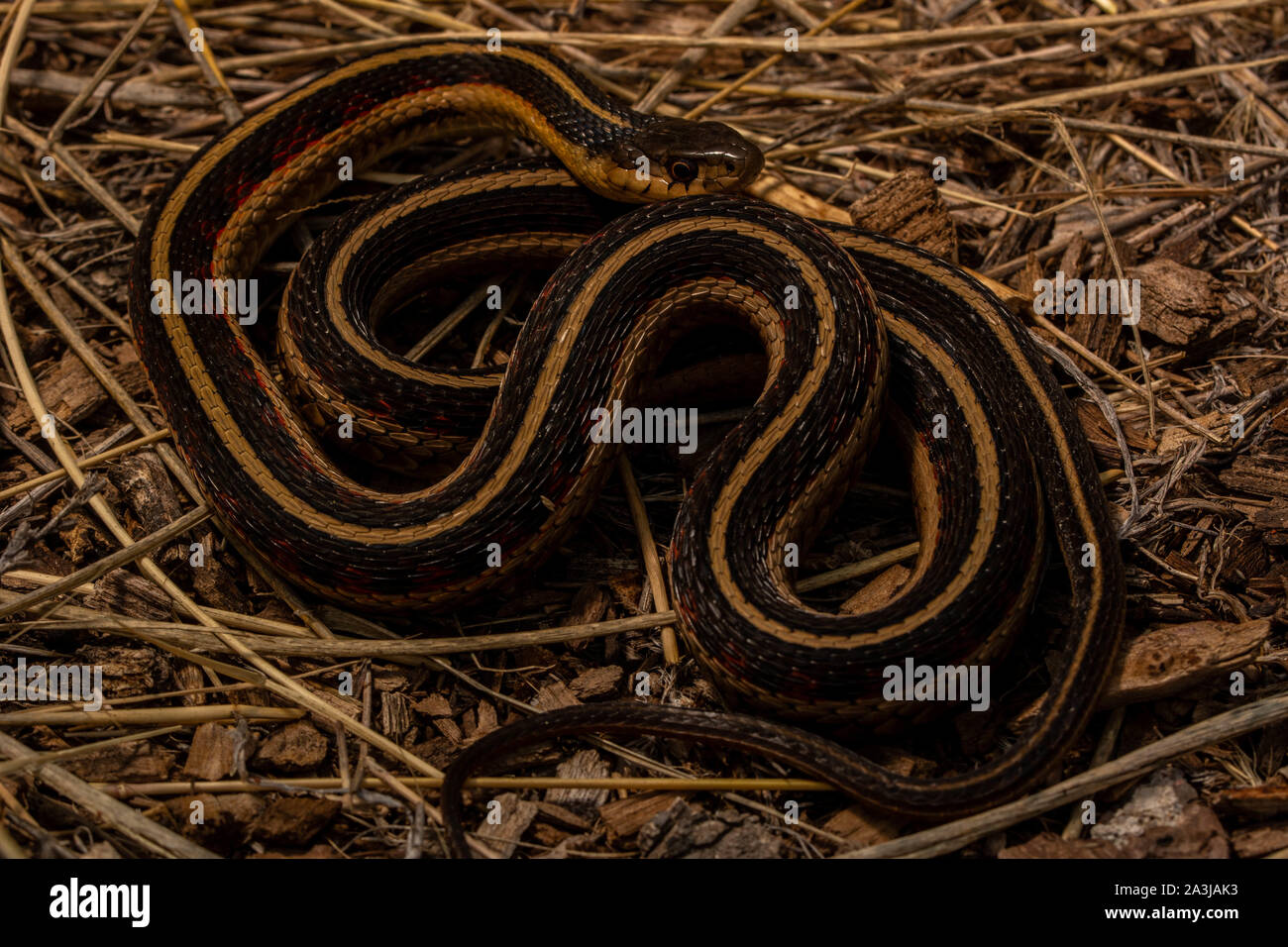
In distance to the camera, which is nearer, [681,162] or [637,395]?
[637,395]

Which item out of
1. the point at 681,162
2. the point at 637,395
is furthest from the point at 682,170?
the point at 637,395

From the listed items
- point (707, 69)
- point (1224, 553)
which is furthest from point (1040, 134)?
point (1224, 553)

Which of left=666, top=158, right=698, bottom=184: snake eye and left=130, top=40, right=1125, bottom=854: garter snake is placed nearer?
left=130, top=40, right=1125, bottom=854: garter snake

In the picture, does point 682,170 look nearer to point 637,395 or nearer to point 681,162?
point 681,162

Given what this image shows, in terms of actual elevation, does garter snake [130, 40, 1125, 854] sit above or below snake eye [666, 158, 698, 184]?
below

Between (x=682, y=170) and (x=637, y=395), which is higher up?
(x=682, y=170)

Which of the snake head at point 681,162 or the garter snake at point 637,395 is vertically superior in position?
the snake head at point 681,162
